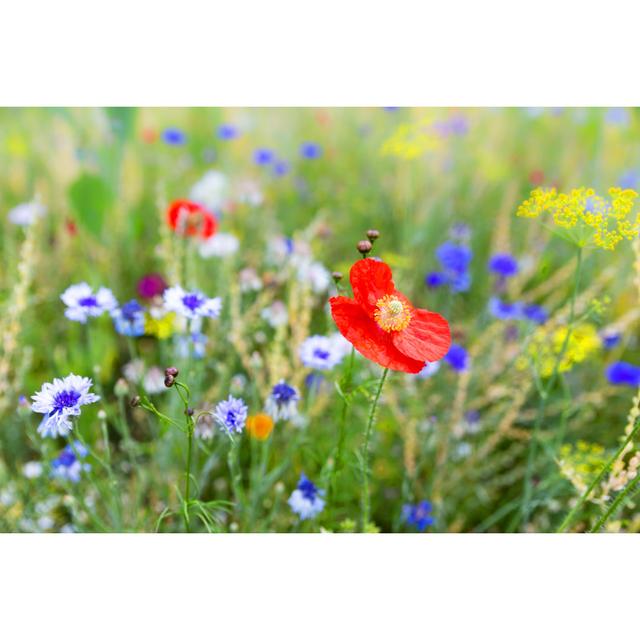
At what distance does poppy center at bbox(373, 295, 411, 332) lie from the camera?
2.56ft

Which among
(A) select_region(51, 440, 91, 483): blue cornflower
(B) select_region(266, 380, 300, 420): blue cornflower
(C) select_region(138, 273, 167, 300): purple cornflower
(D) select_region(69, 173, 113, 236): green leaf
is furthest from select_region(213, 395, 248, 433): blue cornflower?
(D) select_region(69, 173, 113, 236): green leaf

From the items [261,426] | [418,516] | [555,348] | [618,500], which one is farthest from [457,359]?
[618,500]

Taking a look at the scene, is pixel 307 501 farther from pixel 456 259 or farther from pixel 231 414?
pixel 456 259

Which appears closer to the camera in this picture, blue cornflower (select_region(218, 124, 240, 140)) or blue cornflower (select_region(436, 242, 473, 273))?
blue cornflower (select_region(436, 242, 473, 273))

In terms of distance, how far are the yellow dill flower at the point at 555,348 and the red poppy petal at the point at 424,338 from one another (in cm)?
34

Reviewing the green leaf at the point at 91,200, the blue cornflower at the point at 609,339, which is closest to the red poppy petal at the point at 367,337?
the blue cornflower at the point at 609,339

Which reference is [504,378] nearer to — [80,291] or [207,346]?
[207,346]

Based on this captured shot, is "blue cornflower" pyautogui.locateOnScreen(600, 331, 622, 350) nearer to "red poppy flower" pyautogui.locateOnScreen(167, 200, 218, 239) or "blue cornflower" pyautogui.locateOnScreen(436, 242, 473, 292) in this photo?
"blue cornflower" pyautogui.locateOnScreen(436, 242, 473, 292)

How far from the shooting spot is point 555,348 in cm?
124

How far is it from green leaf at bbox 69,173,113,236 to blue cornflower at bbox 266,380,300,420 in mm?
954

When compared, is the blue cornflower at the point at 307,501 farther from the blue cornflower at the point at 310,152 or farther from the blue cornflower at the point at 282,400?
the blue cornflower at the point at 310,152

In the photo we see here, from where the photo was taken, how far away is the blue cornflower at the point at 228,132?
2273 millimetres

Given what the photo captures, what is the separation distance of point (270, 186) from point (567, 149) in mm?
→ 1026

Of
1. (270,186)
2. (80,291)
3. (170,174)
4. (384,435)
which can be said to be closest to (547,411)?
(384,435)
